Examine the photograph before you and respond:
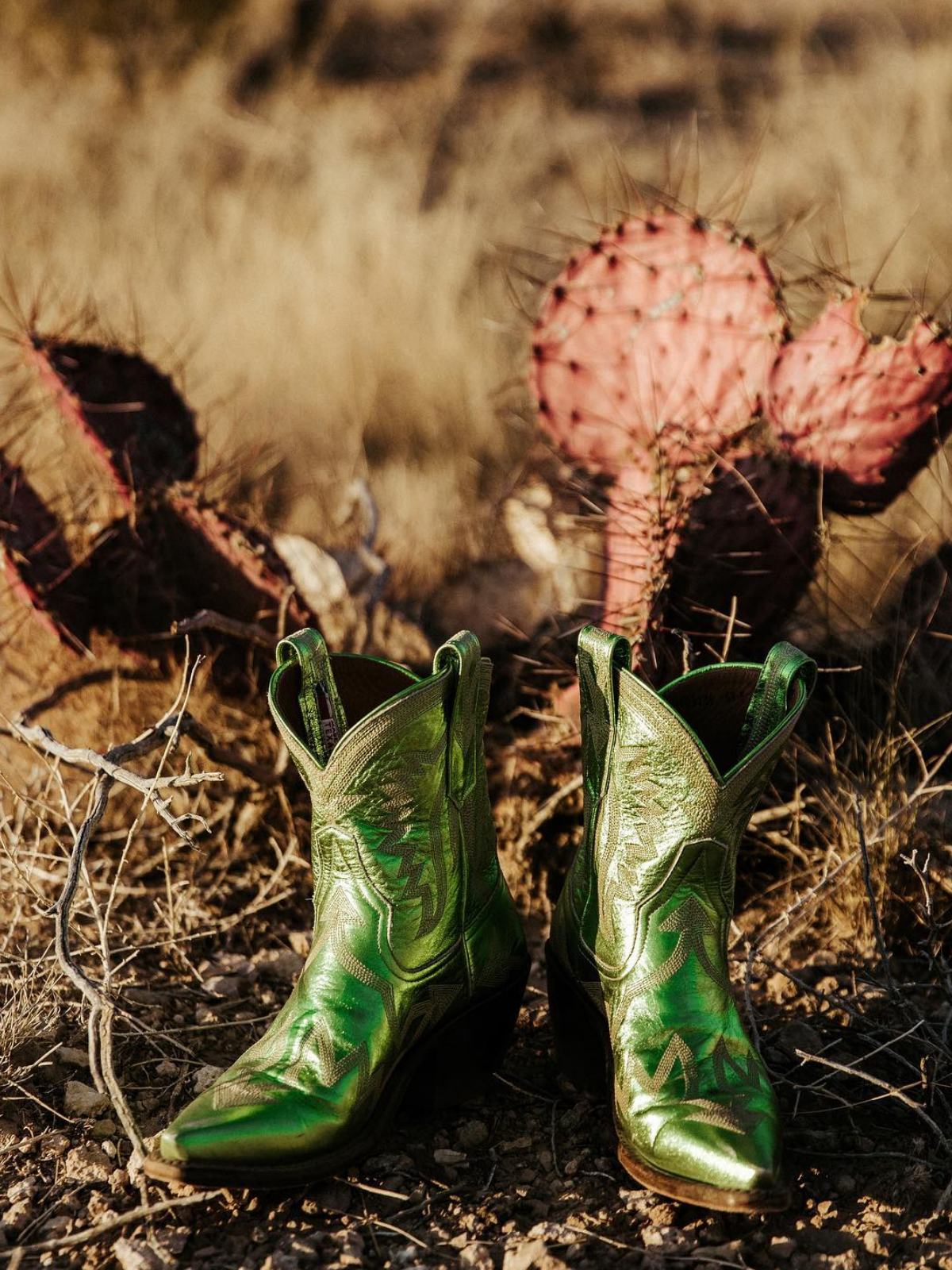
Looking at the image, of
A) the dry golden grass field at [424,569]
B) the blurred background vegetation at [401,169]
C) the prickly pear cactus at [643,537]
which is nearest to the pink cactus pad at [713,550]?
the prickly pear cactus at [643,537]

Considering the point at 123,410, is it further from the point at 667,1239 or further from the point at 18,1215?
the point at 667,1239

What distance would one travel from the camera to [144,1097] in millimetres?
1214

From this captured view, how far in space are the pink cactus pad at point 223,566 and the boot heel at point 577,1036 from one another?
0.62m

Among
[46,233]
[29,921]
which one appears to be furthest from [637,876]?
[46,233]

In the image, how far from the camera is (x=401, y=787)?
1149 millimetres

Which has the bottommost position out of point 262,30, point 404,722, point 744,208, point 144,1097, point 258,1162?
point 144,1097

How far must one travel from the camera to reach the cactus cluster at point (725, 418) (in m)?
1.51

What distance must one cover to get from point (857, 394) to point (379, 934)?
36.3 inches

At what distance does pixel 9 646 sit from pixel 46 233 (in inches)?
70.2

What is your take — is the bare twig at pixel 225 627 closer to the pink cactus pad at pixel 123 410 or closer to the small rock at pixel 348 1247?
the pink cactus pad at pixel 123 410

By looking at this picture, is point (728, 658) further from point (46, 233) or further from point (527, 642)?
point (46, 233)

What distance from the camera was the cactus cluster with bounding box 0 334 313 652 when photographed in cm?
162

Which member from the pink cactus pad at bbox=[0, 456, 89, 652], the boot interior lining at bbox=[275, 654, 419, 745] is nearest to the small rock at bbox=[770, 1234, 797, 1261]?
the boot interior lining at bbox=[275, 654, 419, 745]

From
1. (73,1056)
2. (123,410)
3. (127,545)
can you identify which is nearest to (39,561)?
(127,545)
